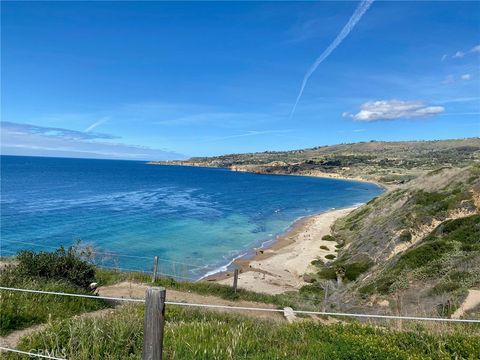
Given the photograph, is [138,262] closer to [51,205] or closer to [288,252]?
[288,252]

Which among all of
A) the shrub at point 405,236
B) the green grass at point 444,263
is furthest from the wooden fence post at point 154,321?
the shrub at point 405,236

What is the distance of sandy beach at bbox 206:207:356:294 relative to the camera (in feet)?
106

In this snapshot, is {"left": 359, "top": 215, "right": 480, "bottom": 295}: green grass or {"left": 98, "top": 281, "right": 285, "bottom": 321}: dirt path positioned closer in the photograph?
{"left": 359, "top": 215, "right": 480, "bottom": 295}: green grass

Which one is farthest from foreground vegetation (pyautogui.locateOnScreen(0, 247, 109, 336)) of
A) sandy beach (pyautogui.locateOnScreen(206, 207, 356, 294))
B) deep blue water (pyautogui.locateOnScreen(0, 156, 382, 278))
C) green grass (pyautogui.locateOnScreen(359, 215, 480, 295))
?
sandy beach (pyautogui.locateOnScreen(206, 207, 356, 294))

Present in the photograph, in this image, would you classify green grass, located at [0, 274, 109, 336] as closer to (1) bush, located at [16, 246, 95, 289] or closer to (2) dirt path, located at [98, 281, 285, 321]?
(1) bush, located at [16, 246, 95, 289]

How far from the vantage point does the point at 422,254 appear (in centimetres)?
2222

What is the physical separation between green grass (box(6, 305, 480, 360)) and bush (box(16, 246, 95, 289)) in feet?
19.2

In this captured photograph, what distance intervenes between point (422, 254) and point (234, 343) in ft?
63.8

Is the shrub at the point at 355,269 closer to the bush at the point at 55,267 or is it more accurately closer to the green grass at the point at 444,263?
the green grass at the point at 444,263

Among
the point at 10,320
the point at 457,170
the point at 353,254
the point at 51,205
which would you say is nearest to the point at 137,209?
the point at 51,205

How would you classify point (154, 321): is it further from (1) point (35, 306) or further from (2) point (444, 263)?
(2) point (444, 263)

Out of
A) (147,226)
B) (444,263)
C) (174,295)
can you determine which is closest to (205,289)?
(174,295)

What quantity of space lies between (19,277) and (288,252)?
121 feet

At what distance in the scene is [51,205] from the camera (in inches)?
2611
